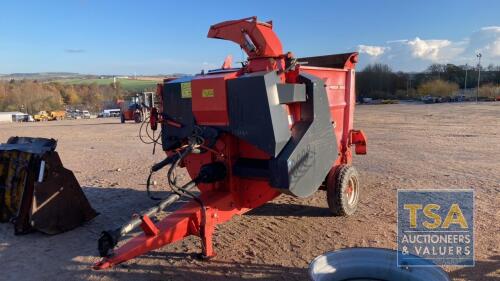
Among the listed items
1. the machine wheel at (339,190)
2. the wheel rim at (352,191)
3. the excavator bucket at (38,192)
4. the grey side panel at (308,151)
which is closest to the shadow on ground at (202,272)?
the grey side panel at (308,151)

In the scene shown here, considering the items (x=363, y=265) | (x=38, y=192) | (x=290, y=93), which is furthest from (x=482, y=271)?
(x=38, y=192)

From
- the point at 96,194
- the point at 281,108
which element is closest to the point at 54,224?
the point at 96,194

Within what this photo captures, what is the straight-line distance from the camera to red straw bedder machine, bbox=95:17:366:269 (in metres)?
3.97

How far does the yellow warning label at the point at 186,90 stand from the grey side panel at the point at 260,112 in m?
0.59

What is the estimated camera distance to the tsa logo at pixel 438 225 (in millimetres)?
4492

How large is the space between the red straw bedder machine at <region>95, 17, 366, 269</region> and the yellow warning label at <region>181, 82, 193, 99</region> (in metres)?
0.01

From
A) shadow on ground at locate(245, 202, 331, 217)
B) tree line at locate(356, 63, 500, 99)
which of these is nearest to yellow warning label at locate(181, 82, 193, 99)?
shadow on ground at locate(245, 202, 331, 217)

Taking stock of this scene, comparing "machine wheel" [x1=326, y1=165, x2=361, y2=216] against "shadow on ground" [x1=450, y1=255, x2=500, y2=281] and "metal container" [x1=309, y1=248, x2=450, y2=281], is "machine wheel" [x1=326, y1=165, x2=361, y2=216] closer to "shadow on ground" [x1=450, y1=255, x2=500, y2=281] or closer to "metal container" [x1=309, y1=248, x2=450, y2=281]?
"shadow on ground" [x1=450, y1=255, x2=500, y2=281]

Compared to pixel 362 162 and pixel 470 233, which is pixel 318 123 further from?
pixel 362 162

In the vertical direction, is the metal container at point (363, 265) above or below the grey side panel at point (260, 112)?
below

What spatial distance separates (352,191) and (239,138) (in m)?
2.31

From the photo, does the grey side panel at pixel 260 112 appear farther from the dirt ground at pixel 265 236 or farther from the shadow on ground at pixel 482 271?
the shadow on ground at pixel 482 271

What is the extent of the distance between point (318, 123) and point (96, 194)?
4.40 meters

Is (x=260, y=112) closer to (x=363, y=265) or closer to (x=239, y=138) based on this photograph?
(x=239, y=138)
